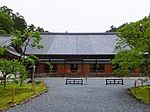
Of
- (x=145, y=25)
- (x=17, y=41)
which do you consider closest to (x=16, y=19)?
(x=17, y=41)

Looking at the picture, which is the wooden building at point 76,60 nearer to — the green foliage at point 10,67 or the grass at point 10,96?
the grass at point 10,96

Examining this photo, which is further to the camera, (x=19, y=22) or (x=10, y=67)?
(x=19, y=22)

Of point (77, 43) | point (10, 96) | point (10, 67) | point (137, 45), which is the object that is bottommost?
point (10, 96)

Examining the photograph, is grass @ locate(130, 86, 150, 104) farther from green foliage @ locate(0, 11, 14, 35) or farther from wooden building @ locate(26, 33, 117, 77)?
wooden building @ locate(26, 33, 117, 77)

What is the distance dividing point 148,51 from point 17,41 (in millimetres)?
10141

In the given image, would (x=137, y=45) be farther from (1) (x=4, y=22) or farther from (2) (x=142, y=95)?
(1) (x=4, y=22)

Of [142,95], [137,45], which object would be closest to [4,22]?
[137,45]

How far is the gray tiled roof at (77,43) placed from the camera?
5084 cm

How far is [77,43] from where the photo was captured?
54938mm

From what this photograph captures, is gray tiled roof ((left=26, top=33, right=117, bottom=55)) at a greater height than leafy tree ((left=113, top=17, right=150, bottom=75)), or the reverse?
gray tiled roof ((left=26, top=33, right=117, bottom=55))

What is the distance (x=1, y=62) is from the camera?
19344 mm

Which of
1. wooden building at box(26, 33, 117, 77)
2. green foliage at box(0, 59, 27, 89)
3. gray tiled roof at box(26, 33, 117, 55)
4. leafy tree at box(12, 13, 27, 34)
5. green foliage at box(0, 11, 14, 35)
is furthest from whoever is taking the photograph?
leafy tree at box(12, 13, 27, 34)

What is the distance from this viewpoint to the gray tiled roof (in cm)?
5084

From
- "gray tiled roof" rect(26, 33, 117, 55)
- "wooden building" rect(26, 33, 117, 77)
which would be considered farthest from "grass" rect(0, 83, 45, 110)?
"gray tiled roof" rect(26, 33, 117, 55)
